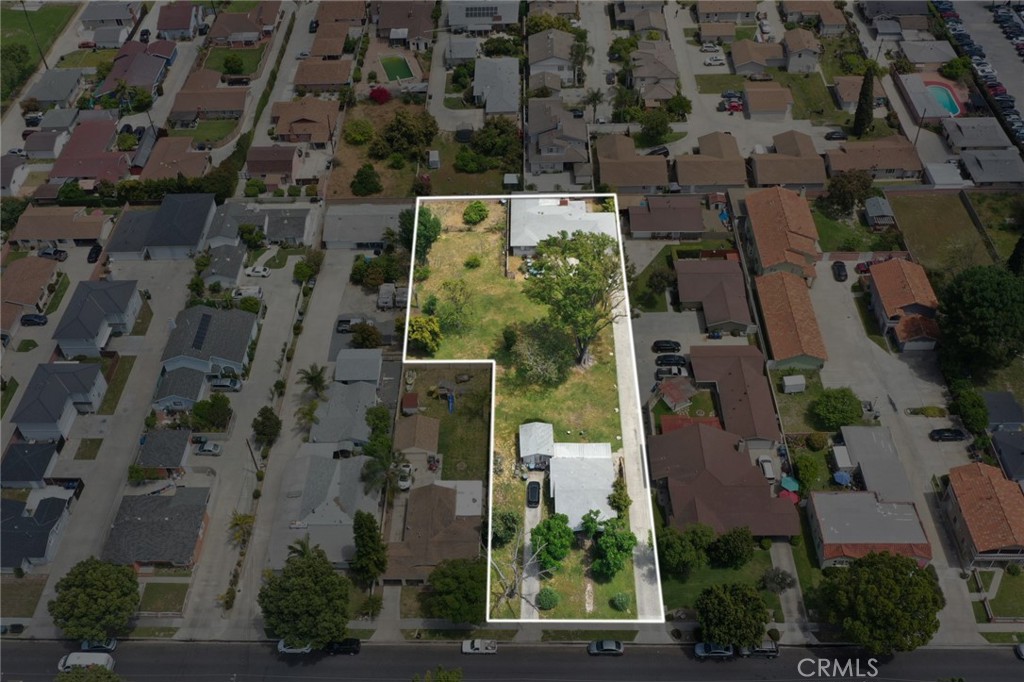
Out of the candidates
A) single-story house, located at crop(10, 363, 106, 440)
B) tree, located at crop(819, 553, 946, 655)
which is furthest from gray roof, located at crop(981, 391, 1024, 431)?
single-story house, located at crop(10, 363, 106, 440)

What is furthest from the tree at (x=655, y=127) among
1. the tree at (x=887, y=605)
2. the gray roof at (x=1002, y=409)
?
the tree at (x=887, y=605)

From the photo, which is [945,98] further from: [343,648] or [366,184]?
[343,648]

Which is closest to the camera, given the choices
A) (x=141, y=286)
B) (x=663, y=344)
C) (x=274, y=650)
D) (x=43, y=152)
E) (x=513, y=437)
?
(x=513, y=437)

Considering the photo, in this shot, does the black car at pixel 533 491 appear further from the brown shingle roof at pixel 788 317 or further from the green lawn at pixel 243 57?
the green lawn at pixel 243 57

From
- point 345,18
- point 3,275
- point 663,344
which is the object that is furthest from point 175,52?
point 663,344

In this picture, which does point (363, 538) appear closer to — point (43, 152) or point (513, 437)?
point (513, 437)

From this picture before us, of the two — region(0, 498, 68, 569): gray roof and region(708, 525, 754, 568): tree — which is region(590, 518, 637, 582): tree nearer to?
region(708, 525, 754, 568): tree

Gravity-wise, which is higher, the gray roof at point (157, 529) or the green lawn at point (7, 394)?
the green lawn at point (7, 394)
